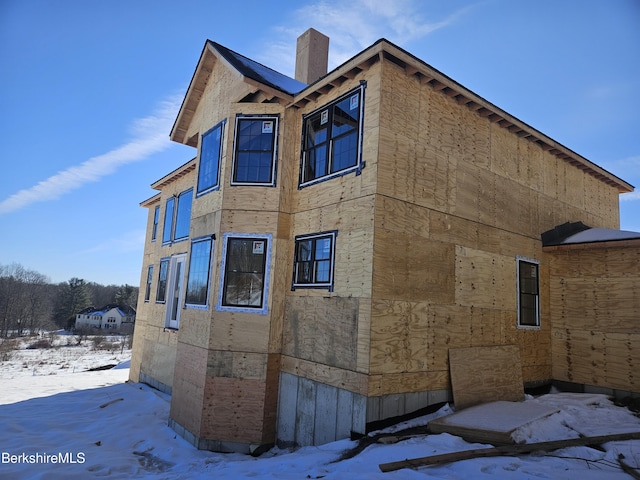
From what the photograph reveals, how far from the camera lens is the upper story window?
17.3 metres

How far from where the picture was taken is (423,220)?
9.23 m

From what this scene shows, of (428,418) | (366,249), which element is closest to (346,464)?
(428,418)

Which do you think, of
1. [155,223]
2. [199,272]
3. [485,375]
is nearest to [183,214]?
[155,223]

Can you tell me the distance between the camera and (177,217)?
1827 centimetres

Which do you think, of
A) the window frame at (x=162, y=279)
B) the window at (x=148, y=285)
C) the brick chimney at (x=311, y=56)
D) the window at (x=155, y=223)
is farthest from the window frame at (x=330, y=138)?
the window at (x=148, y=285)

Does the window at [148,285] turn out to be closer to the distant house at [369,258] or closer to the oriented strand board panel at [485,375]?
the distant house at [369,258]

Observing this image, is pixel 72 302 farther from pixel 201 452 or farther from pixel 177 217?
pixel 201 452

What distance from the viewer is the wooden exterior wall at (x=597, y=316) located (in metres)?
10.8

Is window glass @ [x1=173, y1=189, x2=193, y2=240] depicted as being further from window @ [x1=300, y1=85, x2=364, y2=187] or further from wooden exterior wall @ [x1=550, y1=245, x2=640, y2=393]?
wooden exterior wall @ [x1=550, y1=245, x2=640, y2=393]

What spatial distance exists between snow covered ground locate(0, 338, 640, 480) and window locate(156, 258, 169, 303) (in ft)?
13.7

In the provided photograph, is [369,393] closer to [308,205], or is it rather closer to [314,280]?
[314,280]
